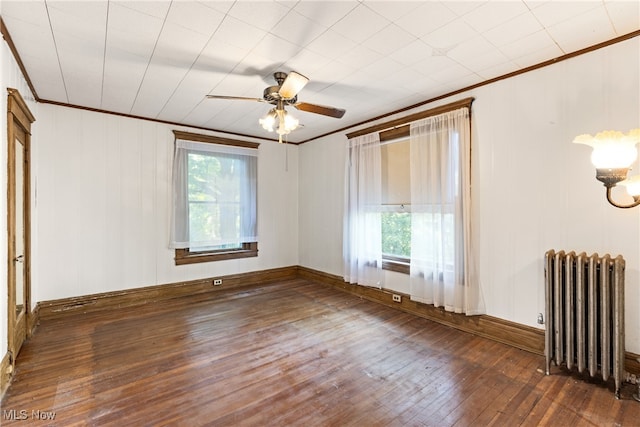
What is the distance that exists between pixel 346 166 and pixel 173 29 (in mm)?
3065

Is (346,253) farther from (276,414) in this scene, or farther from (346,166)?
(276,414)

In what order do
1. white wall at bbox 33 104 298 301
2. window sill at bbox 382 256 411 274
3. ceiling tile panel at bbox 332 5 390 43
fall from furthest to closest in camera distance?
window sill at bbox 382 256 411 274, white wall at bbox 33 104 298 301, ceiling tile panel at bbox 332 5 390 43

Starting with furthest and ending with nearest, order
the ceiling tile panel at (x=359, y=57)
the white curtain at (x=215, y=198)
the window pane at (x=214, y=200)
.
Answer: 1. the window pane at (x=214, y=200)
2. the white curtain at (x=215, y=198)
3. the ceiling tile panel at (x=359, y=57)

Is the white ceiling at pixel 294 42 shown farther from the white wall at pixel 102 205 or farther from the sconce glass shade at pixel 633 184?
the sconce glass shade at pixel 633 184

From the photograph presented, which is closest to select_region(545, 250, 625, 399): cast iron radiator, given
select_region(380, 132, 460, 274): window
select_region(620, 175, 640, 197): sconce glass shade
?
select_region(620, 175, 640, 197): sconce glass shade

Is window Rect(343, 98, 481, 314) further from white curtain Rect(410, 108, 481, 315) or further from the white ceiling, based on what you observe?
the white ceiling

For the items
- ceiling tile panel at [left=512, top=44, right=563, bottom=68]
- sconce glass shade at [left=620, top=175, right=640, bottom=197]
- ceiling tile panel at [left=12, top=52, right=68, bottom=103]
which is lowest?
sconce glass shade at [left=620, top=175, right=640, bottom=197]

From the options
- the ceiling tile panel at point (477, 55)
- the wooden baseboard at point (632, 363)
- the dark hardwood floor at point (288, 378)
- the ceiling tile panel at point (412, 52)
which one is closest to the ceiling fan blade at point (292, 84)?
the ceiling tile panel at point (412, 52)

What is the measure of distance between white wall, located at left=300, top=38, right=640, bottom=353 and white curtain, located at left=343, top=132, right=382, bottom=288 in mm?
1179

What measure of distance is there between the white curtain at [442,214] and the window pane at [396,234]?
Result: 0.34 m

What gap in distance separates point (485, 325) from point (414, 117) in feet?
8.45

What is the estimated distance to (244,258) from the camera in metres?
5.36

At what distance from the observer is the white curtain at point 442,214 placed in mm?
3248

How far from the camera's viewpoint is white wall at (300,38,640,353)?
235cm
